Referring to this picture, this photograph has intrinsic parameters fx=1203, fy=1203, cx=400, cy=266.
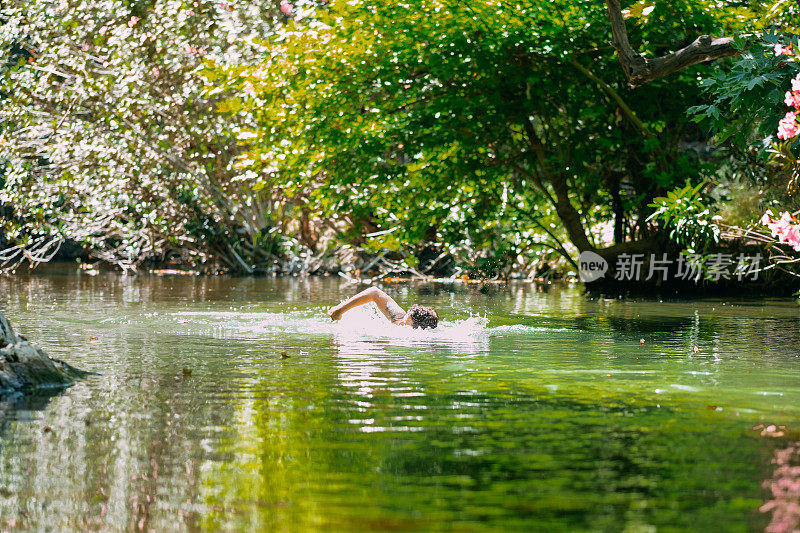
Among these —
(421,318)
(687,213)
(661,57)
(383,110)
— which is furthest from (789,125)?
(383,110)

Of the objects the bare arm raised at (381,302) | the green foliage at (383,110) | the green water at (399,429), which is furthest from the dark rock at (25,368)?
the green foliage at (383,110)

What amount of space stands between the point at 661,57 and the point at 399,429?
1061cm

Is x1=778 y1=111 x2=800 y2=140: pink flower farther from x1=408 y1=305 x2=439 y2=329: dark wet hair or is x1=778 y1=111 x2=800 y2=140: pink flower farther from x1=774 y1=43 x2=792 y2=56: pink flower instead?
x1=408 y1=305 x2=439 y2=329: dark wet hair

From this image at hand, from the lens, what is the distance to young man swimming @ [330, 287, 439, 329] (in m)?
15.8

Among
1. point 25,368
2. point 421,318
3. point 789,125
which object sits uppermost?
point 789,125

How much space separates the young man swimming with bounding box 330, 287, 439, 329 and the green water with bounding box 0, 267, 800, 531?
0.28 m

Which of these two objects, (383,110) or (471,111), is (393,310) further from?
(471,111)

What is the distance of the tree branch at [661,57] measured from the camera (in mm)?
16844

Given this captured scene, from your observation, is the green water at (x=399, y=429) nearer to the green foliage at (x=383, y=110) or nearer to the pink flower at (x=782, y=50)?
the pink flower at (x=782, y=50)

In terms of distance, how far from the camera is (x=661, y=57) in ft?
55.9

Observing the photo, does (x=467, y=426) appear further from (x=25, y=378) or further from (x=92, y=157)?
(x=92, y=157)

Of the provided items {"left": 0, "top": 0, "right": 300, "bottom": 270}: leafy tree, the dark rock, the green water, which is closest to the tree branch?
the green water

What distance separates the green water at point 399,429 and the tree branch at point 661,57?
3.74 m

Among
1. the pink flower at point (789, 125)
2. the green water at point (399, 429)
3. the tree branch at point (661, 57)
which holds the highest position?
the tree branch at point (661, 57)
